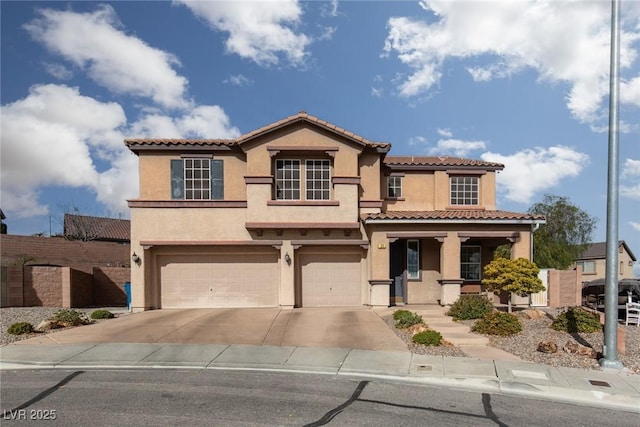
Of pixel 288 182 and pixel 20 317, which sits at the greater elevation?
pixel 288 182

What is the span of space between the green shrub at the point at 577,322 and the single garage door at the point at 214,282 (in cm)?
1006

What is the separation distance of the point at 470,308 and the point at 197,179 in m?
11.2

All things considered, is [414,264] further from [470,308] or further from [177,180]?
[177,180]

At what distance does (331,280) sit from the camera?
1827 centimetres

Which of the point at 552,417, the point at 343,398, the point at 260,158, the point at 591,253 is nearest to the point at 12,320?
the point at 260,158

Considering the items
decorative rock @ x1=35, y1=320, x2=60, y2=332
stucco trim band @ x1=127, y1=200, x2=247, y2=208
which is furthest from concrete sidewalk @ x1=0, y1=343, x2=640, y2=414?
stucco trim band @ x1=127, y1=200, x2=247, y2=208

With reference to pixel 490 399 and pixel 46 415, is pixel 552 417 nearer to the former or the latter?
pixel 490 399

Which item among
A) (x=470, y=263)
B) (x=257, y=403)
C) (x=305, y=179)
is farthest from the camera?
(x=470, y=263)

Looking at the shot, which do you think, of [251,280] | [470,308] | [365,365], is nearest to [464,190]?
[470,308]

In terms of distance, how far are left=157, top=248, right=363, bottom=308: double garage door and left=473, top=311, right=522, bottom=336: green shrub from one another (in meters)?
6.20

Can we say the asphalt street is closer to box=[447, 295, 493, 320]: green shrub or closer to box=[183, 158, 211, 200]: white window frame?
box=[447, 295, 493, 320]: green shrub

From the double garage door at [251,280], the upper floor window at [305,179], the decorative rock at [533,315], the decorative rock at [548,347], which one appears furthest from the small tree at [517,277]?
the upper floor window at [305,179]

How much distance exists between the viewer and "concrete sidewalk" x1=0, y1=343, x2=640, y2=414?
325 inches

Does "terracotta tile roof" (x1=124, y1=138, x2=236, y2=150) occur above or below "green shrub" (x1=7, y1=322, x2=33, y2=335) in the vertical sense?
above
